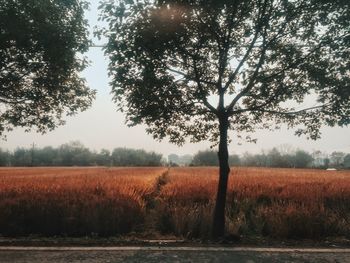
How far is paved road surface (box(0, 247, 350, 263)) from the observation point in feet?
27.3

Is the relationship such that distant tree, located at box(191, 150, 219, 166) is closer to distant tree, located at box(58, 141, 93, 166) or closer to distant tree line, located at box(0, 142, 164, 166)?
distant tree line, located at box(0, 142, 164, 166)

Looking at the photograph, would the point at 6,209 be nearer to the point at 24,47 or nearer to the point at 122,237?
the point at 122,237

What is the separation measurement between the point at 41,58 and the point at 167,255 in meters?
8.41

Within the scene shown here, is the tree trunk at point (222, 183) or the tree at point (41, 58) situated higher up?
the tree at point (41, 58)

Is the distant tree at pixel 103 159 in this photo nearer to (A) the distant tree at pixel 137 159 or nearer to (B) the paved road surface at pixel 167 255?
(A) the distant tree at pixel 137 159

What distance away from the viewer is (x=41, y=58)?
13.8m

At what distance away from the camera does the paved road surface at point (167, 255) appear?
833cm

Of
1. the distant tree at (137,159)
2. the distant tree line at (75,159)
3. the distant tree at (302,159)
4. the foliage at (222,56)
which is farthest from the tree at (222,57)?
the distant tree at (302,159)

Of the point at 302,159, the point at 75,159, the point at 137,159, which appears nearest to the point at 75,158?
the point at 75,159

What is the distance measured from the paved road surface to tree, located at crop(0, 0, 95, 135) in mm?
6527

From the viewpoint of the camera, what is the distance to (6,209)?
1217 cm

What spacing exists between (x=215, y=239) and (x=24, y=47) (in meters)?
8.36

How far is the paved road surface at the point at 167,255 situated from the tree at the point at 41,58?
257 inches

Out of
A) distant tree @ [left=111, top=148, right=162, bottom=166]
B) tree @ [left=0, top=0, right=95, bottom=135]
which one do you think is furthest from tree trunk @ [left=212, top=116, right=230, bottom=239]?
distant tree @ [left=111, top=148, right=162, bottom=166]
